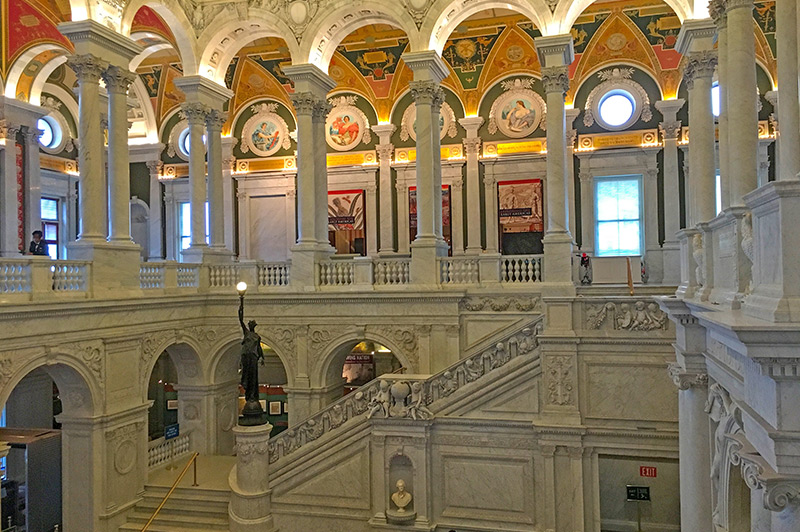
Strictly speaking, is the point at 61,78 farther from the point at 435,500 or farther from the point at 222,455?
the point at 435,500

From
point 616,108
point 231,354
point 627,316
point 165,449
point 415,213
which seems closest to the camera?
point 627,316

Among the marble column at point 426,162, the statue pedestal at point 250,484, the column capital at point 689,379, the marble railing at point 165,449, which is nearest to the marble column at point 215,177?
the marble railing at point 165,449

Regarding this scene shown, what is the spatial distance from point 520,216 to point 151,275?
11912 mm

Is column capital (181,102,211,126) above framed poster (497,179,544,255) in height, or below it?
above

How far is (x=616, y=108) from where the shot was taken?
21.7 metres

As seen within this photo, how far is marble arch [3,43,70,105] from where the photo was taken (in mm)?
18672

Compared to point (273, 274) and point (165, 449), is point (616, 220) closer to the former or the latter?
point (273, 274)

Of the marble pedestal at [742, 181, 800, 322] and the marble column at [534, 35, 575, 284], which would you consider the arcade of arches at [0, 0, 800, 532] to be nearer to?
the marble column at [534, 35, 575, 284]

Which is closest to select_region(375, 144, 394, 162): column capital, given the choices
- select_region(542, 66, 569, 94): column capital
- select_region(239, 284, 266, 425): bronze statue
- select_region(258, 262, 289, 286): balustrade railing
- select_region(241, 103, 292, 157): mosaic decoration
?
→ select_region(241, 103, 292, 157): mosaic decoration

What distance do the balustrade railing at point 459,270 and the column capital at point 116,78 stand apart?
8508 mm

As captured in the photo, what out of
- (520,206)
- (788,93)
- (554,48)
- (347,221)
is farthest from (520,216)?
(788,93)

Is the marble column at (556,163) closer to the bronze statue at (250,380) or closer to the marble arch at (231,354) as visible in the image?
the bronze statue at (250,380)

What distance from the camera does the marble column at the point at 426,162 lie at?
16594mm

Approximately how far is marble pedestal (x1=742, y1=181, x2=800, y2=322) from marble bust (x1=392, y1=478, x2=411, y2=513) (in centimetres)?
960
